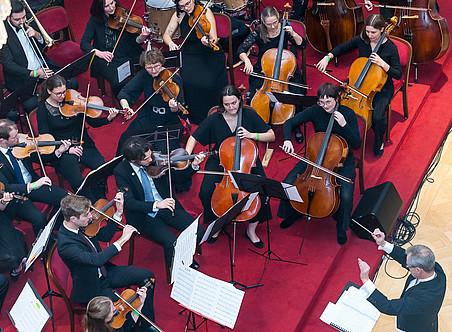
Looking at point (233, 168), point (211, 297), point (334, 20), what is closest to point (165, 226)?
point (233, 168)

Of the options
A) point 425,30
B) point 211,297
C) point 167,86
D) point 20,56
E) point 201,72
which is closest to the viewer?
point 211,297

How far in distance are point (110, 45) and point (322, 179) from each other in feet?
7.53

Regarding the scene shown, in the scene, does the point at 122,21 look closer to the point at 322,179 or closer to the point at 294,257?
the point at 322,179

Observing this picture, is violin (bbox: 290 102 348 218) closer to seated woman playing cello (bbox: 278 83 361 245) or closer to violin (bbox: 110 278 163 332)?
seated woman playing cello (bbox: 278 83 361 245)

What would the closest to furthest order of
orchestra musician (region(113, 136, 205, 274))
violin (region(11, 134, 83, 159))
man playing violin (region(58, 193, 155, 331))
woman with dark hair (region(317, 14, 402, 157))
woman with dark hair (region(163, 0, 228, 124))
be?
1. man playing violin (region(58, 193, 155, 331))
2. orchestra musician (region(113, 136, 205, 274))
3. violin (region(11, 134, 83, 159))
4. woman with dark hair (region(317, 14, 402, 157))
5. woman with dark hair (region(163, 0, 228, 124))

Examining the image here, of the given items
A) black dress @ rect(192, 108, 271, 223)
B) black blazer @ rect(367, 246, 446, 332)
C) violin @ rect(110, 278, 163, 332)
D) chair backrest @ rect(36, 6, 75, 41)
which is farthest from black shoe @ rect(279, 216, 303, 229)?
chair backrest @ rect(36, 6, 75, 41)

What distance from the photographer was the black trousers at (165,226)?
4.09 m

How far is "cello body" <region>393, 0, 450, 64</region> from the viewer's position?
18.2ft

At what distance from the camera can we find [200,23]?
5230mm

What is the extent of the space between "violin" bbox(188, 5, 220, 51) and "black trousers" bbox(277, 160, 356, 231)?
134 cm

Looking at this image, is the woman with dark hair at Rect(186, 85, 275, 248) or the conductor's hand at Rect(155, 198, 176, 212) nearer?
the conductor's hand at Rect(155, 198, 176, 212)

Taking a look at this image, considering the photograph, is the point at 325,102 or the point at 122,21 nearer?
the point at 325,102

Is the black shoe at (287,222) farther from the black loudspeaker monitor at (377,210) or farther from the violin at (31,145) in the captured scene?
the violin at (31,145)

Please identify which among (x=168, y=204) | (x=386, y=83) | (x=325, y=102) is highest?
(x=325, y=102)
